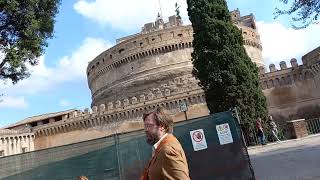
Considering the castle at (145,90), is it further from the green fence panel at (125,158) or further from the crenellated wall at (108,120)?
the green fence panel at (125,158)

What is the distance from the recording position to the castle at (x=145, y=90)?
37500 millimetres

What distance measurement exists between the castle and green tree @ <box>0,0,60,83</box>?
22999 mm

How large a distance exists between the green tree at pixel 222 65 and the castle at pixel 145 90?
12.6 m

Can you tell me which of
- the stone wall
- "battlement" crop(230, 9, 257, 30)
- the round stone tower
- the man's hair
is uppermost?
"battlement" crop(230, 9, 257, 30)

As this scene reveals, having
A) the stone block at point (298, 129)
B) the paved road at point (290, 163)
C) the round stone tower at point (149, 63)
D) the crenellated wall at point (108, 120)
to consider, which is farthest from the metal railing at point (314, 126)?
the round stone tower at point (149, 63)

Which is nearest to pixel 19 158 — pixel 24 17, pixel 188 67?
pixel 24 17

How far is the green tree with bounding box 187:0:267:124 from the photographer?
22213 mm

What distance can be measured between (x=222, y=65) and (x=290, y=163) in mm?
11965

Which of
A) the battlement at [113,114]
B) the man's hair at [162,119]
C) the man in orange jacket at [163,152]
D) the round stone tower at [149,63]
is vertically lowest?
the man in orange jacket at [163,152]

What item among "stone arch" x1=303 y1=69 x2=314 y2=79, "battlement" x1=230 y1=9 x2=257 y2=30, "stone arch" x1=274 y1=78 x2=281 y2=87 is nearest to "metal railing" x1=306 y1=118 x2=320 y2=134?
"stone arch" x1=274 y1=78 x2=281 y2=87

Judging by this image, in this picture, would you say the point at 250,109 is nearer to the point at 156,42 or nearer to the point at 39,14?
the point at 39,14

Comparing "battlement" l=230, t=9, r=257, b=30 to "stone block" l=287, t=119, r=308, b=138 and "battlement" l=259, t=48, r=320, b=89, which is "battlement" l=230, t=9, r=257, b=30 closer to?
"battlement" l=259, t=48, r=320, b=89

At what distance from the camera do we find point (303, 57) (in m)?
Result: 38.4

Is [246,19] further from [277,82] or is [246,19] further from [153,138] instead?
[153,138]
